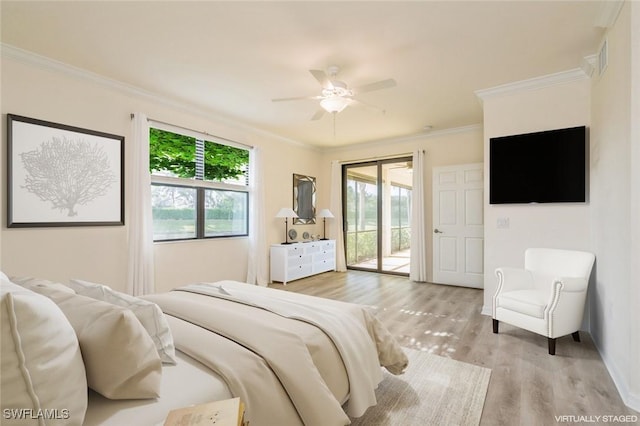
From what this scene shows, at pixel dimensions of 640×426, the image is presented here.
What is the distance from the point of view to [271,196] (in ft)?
17.9

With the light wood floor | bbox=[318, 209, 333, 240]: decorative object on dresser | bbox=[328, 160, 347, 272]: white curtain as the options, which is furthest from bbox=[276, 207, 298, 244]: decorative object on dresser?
the light wood floor

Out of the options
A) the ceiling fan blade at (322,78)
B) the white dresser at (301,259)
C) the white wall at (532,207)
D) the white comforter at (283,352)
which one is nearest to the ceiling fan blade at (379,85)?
the ceiling fan blade at (322,78)

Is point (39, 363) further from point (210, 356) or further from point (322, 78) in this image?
point (322, 78)

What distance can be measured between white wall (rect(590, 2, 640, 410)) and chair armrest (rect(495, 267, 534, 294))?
1.75 ft

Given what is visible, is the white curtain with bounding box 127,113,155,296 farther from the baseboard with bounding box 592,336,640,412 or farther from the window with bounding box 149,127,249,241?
the baseboard with bounding box 592,336,640,412

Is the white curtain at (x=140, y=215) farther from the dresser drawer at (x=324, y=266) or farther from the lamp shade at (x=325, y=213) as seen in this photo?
the lamp shade at (x=325, y=213)

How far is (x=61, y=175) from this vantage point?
2.97 m

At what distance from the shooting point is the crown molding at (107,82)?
2.71 meters

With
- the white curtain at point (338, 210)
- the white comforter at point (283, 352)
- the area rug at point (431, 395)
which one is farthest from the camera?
the white curtain at point (338, 210)

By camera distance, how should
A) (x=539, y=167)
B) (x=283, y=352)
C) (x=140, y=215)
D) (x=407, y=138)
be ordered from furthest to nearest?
(x=407, y=138)
(x=140, y=215)
(x=539, y=167)
(x=283, y=352)

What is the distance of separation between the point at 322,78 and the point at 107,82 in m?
2.47

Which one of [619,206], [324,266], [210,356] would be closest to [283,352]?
[210,356]

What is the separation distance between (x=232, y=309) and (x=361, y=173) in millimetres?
5098

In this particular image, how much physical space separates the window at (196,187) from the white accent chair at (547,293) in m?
3.75
